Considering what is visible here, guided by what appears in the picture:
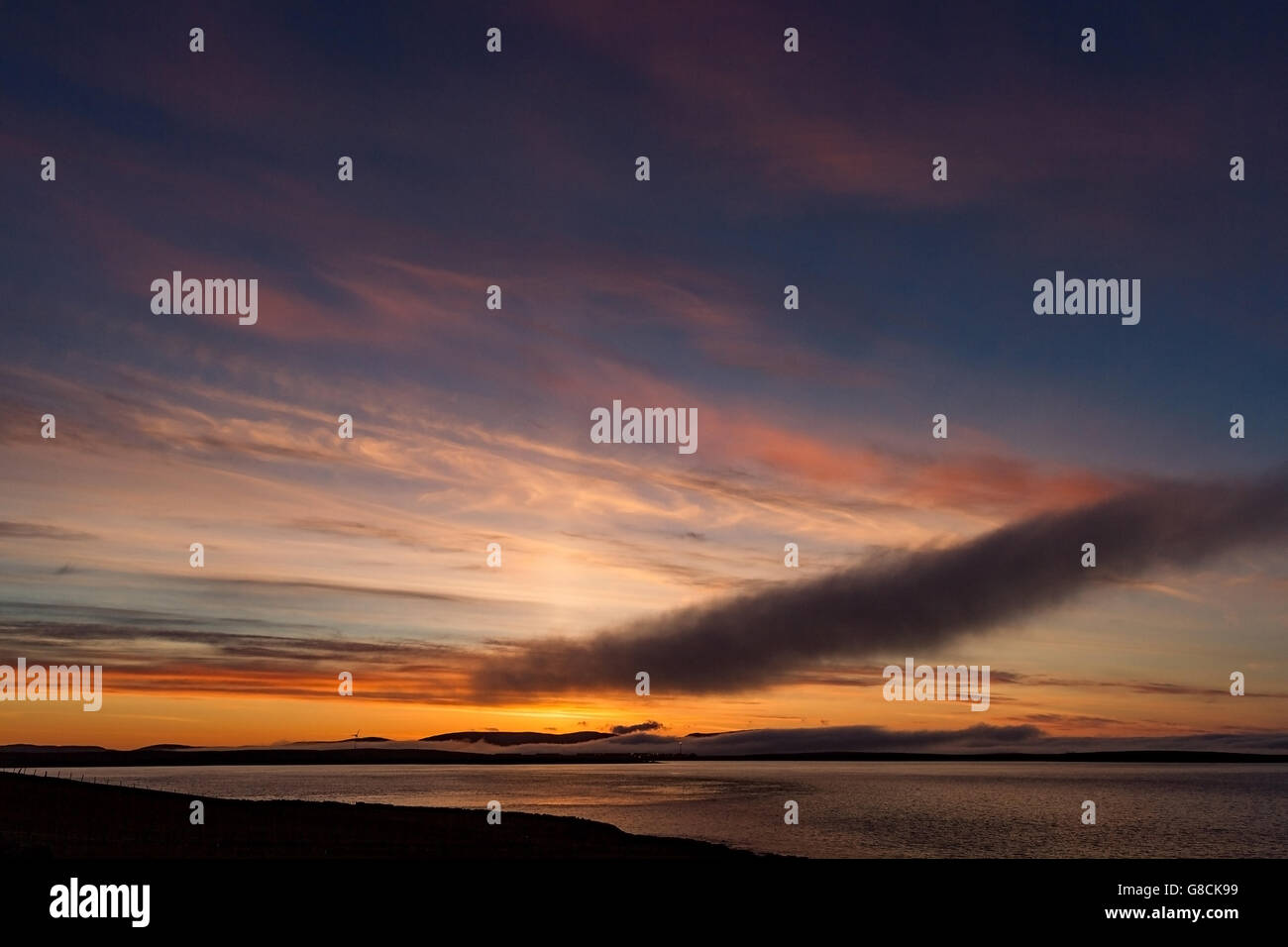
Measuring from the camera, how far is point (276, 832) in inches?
2331

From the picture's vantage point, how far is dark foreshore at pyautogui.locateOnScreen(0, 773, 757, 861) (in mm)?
48656

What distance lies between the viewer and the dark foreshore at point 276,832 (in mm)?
48656
